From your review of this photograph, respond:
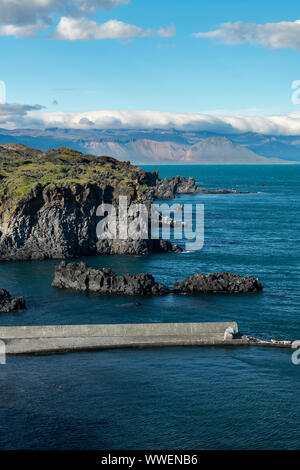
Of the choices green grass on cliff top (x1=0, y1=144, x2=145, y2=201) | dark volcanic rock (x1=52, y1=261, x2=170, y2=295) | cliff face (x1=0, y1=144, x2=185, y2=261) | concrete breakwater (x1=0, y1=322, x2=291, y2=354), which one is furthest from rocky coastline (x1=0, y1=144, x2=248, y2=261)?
concrete breakwater (x1=0, y1=322, x2=291, y2=354)

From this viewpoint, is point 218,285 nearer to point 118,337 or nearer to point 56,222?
point 118,337

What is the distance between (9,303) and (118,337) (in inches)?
796

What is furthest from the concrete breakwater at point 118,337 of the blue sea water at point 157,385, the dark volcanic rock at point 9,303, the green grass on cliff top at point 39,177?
the green grass on cliff top at point 39,177

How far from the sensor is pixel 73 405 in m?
43.7

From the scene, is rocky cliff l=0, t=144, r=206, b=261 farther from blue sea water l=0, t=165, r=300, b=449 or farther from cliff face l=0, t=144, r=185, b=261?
blue sea water l=0, t=165, r=300, b=449

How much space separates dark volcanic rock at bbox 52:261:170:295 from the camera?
78.1 metres

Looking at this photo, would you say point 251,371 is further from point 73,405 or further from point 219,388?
point 73,405

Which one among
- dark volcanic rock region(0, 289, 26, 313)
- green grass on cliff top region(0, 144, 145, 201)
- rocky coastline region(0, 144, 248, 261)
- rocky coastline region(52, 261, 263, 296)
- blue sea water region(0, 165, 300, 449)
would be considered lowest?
blue sea water region(0, 165, 300, 449)

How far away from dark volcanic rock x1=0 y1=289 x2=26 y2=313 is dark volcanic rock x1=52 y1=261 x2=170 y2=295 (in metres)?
11.5

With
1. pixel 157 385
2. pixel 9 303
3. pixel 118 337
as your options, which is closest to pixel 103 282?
pixel 9 303

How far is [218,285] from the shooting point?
78.6 metres

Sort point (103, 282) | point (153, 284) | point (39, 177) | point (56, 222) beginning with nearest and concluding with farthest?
1. point (153, 284)
2. point (103, 282)
3. point (56, 222)
4. point (39, 177)

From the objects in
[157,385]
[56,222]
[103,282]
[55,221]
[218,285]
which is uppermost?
[55,221]

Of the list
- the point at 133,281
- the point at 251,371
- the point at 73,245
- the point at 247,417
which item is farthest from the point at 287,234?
the point at 247,417
